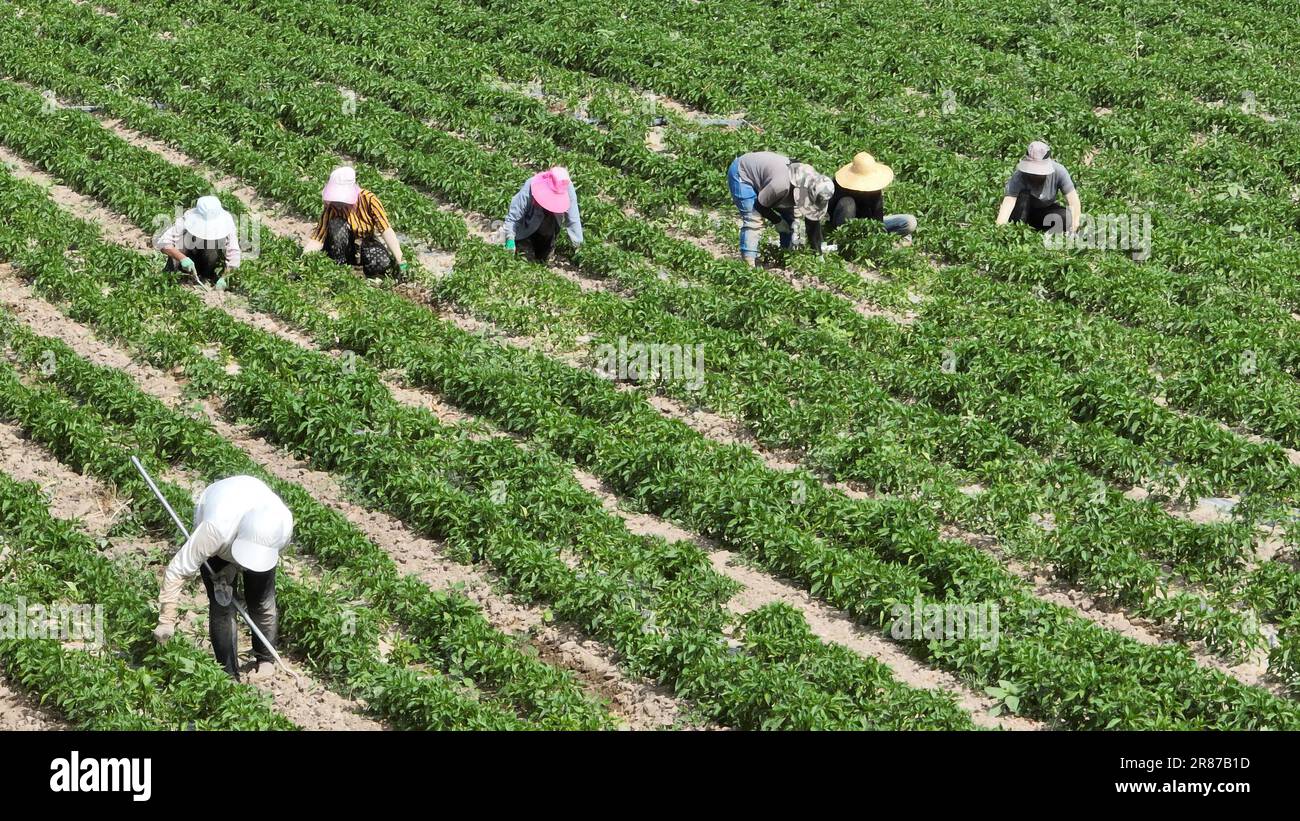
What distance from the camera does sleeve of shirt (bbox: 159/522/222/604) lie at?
9.52 m

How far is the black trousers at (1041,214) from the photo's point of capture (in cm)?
1719

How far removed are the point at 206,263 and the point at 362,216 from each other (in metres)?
1.56

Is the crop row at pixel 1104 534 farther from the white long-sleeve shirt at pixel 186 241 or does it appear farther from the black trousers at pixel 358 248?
the white long-sleeve shirt at pixel 186 241

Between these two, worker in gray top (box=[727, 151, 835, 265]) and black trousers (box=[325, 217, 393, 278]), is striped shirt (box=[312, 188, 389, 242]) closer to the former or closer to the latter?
black trousers (box=[325, 217, 393, 278])

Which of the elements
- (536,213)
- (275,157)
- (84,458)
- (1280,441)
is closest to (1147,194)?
(1280,441)

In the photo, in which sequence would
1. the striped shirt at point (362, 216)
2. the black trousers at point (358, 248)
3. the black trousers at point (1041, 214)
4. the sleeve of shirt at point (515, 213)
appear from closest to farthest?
the striped shirt at point (362, 216)
the black trousers at point (358, 248)
the sleeve of shirt at point (515, 213)
the black trousers at point (1041, 214)

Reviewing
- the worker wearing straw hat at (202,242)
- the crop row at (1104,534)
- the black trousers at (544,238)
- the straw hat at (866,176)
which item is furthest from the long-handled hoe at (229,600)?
the straw hat at (866,176)

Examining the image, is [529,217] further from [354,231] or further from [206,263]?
[206,263]

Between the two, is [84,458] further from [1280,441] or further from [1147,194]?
[1147,194]

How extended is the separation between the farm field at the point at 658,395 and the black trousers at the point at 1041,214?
49cm

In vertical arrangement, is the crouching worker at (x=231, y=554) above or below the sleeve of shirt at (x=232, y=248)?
below

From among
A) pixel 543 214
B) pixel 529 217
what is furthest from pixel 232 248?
pixel 543 214

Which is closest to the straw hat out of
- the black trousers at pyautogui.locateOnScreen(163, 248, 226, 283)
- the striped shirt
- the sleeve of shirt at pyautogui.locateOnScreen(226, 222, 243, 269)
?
the striped shirt

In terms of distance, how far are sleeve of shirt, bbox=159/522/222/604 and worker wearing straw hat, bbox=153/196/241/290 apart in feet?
20.9
